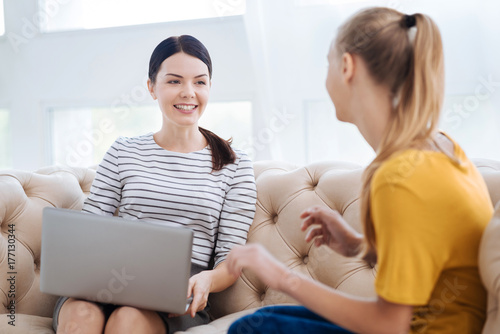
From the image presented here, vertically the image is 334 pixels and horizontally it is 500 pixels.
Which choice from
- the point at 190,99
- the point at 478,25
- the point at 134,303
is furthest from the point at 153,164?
the point at 478,25

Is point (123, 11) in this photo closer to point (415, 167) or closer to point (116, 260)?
point (116, 260)

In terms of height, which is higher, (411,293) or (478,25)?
(478,25)

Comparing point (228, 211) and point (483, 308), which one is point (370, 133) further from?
point (228, 211)

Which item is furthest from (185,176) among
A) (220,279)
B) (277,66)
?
(277,66)

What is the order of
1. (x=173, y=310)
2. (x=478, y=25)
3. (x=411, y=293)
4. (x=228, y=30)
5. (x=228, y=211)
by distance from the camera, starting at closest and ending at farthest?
(x=411, y=293)
(x=173, y=310)
(x=228, y=211)
(x=478, y=25)
(x=228, y=30)

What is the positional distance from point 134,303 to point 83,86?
1.60 metres

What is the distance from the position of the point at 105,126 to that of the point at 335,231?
68.5 inches

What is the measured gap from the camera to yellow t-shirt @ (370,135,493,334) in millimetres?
764

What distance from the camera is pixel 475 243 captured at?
0.87 m

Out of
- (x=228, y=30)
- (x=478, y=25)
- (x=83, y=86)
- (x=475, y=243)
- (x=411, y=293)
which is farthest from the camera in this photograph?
(x=83, y=86)

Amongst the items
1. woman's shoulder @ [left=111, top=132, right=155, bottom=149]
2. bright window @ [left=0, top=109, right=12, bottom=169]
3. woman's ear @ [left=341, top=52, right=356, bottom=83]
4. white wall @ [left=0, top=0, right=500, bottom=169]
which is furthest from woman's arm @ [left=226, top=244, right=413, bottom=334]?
bright window @ [left=0, top=109, right=12, bottom=169]
